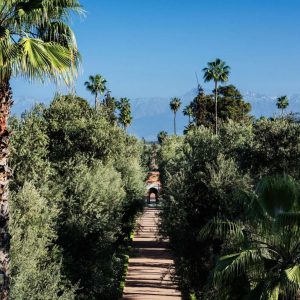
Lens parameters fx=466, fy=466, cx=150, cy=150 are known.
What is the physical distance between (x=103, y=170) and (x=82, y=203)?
521 cm

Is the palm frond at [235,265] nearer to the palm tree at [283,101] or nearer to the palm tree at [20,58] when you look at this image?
the palm tree at [20,58]

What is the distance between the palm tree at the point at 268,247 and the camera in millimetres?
10531

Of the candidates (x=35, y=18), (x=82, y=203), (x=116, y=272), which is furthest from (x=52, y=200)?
(x=35, y=18)

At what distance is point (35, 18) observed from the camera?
1099 cm

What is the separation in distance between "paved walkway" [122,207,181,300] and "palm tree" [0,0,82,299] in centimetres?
931

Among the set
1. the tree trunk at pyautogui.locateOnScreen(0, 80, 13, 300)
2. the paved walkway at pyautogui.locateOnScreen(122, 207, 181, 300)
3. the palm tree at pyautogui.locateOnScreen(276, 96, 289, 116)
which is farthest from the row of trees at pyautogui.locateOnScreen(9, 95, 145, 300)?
the palm tree at pyautogui.locateOnScreen(276, 96, 289, 116)

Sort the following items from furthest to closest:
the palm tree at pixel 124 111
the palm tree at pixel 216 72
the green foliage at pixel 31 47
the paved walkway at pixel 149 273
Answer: the palm tree at pixel 124 111 < the palm tree at pixel 216 72 < the paved walkway at pixel 149 273 < the green foliage at pixel 31 47

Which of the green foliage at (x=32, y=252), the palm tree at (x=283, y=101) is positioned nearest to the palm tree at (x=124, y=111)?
the palm tree at (x=283, y=101)

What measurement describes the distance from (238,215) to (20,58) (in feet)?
38.5

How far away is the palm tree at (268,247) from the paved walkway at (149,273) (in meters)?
7.68

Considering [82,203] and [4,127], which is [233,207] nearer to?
[82,203]

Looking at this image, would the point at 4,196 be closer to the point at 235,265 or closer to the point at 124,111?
the point at 235,265

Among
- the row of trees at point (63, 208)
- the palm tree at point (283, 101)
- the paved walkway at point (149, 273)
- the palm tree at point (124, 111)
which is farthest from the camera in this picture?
the palm tree at point (283, 101)

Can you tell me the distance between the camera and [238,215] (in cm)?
1892
